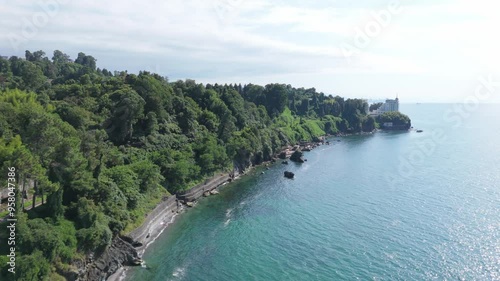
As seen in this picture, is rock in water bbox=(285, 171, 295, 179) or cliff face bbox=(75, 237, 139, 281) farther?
rock in water bbox=(285, 171, 295, 179)

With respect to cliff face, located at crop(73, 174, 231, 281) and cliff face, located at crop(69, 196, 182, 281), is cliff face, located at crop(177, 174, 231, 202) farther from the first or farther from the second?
cliff face, located at crop(69, 196, 182, 281)

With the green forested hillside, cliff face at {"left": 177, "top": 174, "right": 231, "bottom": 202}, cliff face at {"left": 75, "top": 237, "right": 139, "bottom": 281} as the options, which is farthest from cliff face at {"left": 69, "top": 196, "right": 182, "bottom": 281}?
cliff face at {"left": 177, "top": 174, "right": 231, "bottom": 202}

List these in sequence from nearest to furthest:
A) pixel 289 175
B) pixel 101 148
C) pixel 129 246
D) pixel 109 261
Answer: pixel 109 261 < pixel 129 246 < pixel 101 148 < pixel 289 175

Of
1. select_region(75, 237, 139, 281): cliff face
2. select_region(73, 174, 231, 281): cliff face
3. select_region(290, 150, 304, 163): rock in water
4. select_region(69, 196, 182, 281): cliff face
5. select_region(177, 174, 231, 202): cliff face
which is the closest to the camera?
select_region(69, 196, 182, 281): cliff face

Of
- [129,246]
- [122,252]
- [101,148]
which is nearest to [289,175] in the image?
[101,148]

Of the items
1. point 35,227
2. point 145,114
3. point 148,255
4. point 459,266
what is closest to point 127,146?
point 145,114

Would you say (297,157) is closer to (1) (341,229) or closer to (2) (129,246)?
(1) (341,229)
